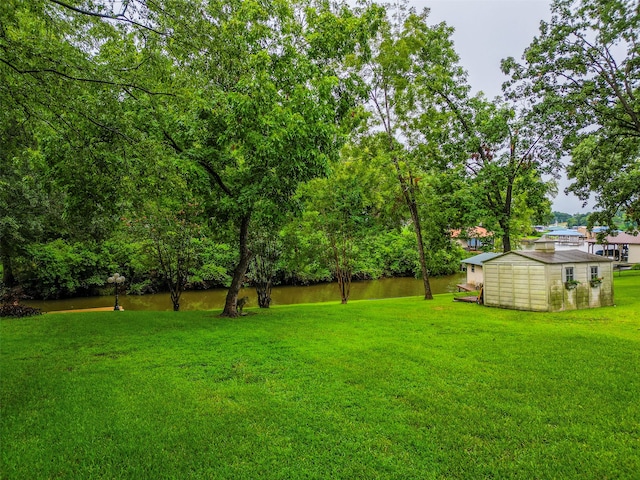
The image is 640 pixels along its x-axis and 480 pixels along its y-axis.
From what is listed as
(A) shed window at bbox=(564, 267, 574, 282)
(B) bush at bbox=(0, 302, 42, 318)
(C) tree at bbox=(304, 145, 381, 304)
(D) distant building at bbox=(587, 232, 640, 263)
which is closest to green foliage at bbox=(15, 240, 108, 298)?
(B) bush at bbox=(0, 302, 42, 318)

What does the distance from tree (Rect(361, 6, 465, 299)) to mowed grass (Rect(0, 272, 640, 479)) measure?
9360 mm

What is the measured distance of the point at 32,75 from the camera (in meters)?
4.79

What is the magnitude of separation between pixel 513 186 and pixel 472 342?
10.9 meters

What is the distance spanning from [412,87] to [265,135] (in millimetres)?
9533

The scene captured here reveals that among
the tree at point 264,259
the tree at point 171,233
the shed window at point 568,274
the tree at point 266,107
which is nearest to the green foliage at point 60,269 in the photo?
the tree at point 171,233

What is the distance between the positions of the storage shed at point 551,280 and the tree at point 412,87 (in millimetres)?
4658

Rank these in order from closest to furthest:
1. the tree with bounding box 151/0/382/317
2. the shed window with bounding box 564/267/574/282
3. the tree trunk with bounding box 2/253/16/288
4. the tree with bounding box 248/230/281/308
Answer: the tree with bounding box 151/0/382/317 → the shed window with bounding box 564/267/574/282 → the tree with bounding box 248/230/281/308 → the tree trunk with bounding box 2/253/16/288

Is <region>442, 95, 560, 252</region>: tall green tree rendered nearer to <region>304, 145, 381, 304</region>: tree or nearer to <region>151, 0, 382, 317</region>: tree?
<region>304, 145, 381, 304</region>: tree

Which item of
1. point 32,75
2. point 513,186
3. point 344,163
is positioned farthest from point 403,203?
point 32,75

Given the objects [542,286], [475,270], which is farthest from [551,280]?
[475,270]

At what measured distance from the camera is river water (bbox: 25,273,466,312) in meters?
19.8

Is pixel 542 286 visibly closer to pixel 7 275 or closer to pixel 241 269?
pixel 241 269

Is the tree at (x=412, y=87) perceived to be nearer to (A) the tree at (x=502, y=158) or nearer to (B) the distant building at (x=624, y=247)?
(A) the tree at (x=502, y=158)

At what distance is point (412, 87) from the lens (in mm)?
15211
